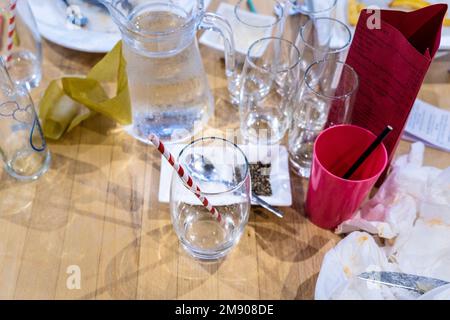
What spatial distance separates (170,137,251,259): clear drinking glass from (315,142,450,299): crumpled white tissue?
14 centimetres

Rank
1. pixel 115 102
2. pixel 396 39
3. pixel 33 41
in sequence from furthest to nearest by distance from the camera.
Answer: pixel 33 41, pixel 115 102, pixel 396 39

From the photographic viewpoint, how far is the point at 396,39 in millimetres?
717

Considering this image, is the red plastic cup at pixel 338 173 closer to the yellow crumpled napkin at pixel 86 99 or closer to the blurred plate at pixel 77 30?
the yellow crumpled napkin at pixel 86 99

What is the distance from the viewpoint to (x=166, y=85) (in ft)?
2.84

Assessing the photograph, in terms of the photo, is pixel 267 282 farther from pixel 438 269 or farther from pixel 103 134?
pixel 103 134

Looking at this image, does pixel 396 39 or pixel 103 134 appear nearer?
pixel 396 39

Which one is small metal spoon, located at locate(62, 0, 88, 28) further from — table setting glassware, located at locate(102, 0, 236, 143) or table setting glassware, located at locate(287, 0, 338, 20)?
table setting glassware, located at locate(287, 0, 338, 20)

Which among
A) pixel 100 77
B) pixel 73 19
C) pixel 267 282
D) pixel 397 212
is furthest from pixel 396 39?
pixel 73 19

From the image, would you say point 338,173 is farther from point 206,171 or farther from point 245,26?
point 245,26

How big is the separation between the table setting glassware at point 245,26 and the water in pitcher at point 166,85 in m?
0.08

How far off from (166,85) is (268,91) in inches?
7.1

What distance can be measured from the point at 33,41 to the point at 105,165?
11.4 inches

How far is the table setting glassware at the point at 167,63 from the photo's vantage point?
81cm

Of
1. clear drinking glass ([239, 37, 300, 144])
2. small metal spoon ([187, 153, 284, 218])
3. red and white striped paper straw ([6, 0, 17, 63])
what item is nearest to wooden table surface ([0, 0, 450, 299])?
small metal spoon ([187, 153, 284, 218])
